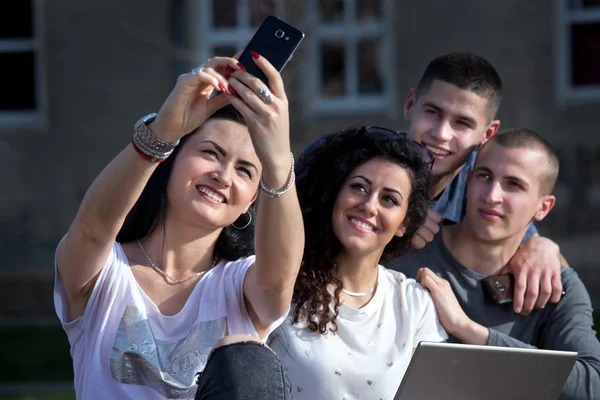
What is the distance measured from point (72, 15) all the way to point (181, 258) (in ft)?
25.5

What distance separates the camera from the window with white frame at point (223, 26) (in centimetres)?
1007

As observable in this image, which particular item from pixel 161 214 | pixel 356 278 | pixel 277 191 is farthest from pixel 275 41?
pixel 356 278

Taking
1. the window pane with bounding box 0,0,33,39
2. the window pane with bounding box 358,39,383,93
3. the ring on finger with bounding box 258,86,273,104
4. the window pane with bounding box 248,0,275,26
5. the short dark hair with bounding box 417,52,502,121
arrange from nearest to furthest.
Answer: the ring on finger with bounding box 258,86,273,104
the short dark hair with bounding box 417,52,502,121
the window pane with bounding box 248,0,275,26
the window pane with bounding box 358,39,383,93
the window pane with bounding box 0,0,33,39

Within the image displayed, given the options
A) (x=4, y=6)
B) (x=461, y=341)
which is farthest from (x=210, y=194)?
(x=4, y=6)

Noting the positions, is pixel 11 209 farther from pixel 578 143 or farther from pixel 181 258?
pixel 181 258

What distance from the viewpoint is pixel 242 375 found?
2518 millimetres

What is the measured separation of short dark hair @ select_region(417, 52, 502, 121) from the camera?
3.97 meters

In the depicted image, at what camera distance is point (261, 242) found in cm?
266

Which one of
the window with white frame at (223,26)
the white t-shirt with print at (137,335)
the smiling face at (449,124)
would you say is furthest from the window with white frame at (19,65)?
the white t-shirt with print at (137,335)

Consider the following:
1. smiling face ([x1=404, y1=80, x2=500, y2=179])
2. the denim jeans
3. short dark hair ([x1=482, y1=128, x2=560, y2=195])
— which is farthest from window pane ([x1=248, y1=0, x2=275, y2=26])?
the denim jeans

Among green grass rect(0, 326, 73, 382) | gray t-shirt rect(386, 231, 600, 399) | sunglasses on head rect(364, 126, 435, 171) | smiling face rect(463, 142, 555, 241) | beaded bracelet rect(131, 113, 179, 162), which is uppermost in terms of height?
beaded bracelet rect(131, 113, 179, 162)

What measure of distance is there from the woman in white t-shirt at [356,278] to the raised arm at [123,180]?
0.69 m

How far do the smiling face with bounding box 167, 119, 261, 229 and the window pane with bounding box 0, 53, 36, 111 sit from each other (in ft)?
26.3

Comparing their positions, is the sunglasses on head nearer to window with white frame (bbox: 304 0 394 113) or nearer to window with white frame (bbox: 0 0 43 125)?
window with white frame (bbox: 304 0 394 113)
